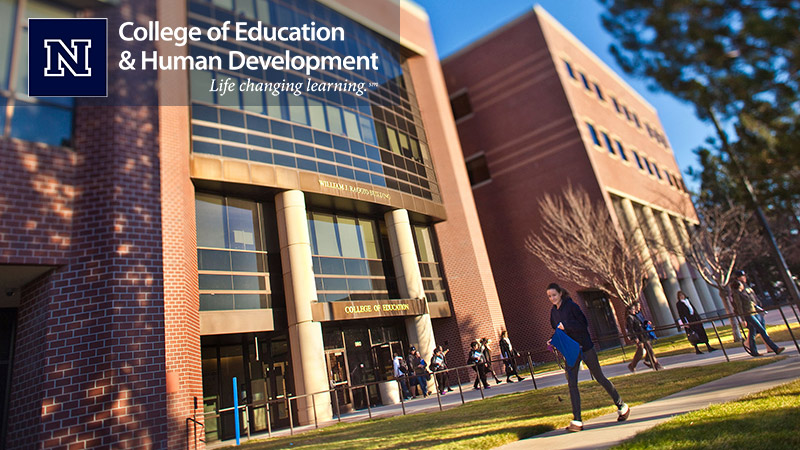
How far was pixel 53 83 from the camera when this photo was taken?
10.9 meters

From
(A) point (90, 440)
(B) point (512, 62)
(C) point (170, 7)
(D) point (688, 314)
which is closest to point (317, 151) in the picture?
(C) point (170, 7)

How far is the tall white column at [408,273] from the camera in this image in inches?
797

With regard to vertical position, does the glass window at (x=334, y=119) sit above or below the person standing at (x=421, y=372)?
above

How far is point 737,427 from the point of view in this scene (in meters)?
4.17

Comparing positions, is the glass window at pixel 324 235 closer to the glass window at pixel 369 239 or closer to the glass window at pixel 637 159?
the glass window at pixel 369 239

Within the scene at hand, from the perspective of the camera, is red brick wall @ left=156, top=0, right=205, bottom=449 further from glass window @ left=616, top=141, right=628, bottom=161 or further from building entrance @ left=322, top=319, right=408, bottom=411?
glass window @ left=616, top=141, right=628, bottom=161

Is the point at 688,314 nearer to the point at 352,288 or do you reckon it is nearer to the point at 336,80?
the point at 352,288

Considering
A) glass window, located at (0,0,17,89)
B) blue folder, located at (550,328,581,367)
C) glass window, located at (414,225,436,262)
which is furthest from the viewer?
glass window, located at (414,225,436,262)

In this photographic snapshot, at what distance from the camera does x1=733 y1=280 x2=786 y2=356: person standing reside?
910 cm

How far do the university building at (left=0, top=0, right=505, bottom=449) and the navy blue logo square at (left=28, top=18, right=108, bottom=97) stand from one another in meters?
0.25

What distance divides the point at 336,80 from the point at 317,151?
4.76m

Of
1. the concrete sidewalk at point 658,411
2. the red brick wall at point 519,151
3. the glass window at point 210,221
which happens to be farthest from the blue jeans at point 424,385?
the concrete sidewalk at point 658,411

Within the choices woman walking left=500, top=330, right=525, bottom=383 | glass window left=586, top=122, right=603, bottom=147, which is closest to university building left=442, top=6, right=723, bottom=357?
glass window left=586, top=122, right=603, bottom=147

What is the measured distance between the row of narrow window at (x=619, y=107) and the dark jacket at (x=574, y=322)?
1161 inches
